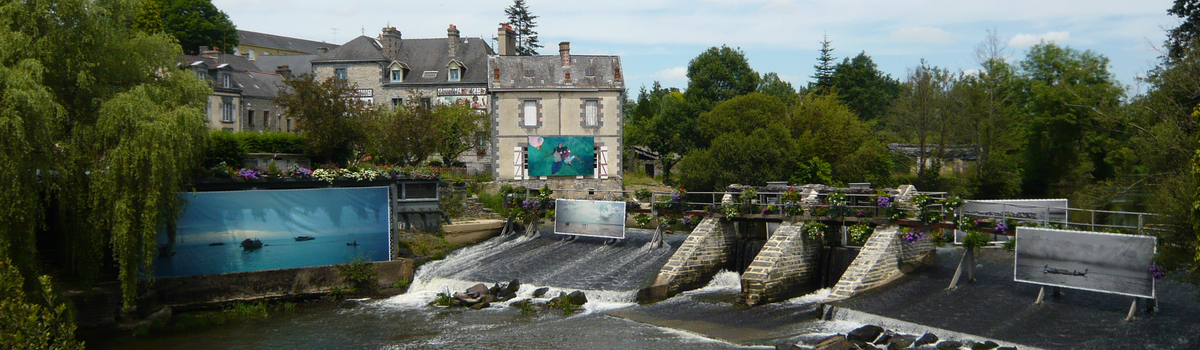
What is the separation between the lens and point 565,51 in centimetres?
3809

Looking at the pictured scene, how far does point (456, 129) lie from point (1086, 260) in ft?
95.1

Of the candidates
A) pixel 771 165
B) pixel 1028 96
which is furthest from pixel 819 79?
pixel 771 165

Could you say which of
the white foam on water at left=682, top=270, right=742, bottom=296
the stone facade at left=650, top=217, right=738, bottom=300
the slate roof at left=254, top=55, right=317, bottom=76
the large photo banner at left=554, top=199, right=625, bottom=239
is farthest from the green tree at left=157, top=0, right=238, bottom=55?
the white foam on water at left=682, top=270, right=742, bottom=296

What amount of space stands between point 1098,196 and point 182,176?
A: 99.6 ft

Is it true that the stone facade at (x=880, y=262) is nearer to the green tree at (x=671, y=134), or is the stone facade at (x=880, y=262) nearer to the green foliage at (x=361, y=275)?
the green foliage at (x=361, y=275)

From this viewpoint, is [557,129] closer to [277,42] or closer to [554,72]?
[554,72]

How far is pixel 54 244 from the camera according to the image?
16781 millimetres

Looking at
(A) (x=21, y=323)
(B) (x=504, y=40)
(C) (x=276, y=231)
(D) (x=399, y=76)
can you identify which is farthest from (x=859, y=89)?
(A) (x=21, y=323)

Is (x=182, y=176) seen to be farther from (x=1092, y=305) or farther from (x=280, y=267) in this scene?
(x=1092, y=305)

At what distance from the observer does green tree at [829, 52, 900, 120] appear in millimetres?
63375

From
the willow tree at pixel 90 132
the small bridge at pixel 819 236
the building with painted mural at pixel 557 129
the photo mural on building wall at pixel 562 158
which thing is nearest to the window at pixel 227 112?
the building with painted mural at pixel 557 129

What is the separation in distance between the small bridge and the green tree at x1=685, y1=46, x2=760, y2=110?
27.2 m

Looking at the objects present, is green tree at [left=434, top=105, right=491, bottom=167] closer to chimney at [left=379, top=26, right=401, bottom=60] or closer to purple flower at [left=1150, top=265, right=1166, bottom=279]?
chimney at [left=379, top=26, right=401, bottom=60]

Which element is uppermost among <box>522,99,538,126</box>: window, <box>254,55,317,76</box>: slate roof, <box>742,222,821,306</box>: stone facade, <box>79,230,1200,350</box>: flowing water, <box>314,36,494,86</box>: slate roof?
<box>254,55,317,76</box>: slate roof
